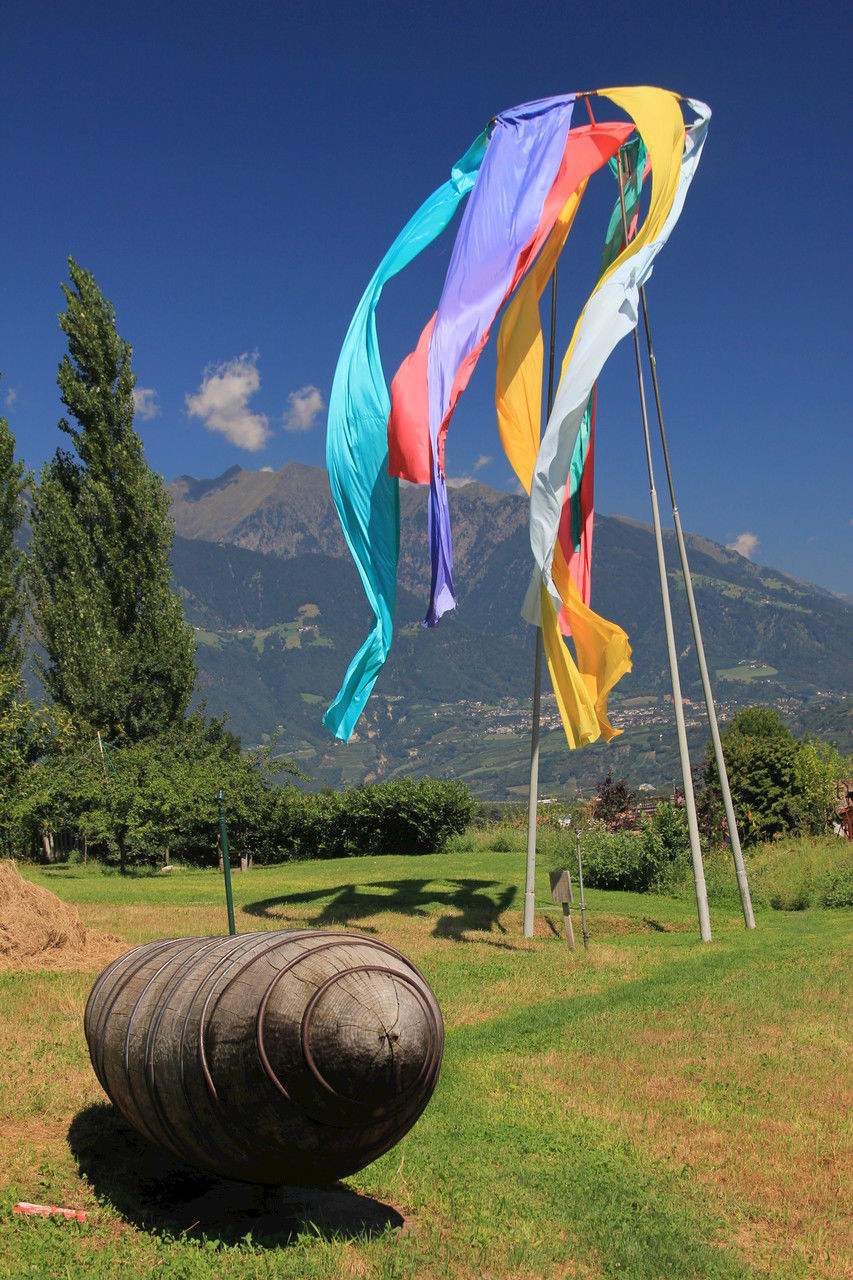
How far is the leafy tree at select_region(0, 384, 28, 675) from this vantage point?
32.4 meters

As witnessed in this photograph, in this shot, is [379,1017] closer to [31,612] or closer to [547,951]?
[547,951]

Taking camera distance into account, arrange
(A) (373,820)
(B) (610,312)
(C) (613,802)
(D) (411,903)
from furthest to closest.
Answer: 1. (C) (613,802)
2. (A) (373,820)
3. (D) (411,903)
4. (B) (610,312)

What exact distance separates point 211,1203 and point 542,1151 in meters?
2.36

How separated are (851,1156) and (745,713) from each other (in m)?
26.3

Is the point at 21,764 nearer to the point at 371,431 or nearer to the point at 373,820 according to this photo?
the point at 373,820

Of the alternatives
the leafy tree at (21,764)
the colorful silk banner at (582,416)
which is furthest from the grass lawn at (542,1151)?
the leafy tree at (21,764)

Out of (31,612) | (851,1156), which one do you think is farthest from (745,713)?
(851,1156)

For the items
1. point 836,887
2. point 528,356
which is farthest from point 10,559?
point 836,887

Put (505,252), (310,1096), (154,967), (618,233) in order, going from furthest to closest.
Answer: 1. (618,233)
2. (505,252)
3. (154,967)
4. (310,1096)

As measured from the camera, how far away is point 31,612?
35.8 m

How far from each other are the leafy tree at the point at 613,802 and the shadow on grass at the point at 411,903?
35.0 ft

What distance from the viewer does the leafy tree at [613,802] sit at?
3188 cm

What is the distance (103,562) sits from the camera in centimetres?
3616

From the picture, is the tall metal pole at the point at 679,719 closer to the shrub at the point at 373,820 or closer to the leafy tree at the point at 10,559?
the shrub at the point at 373,820
